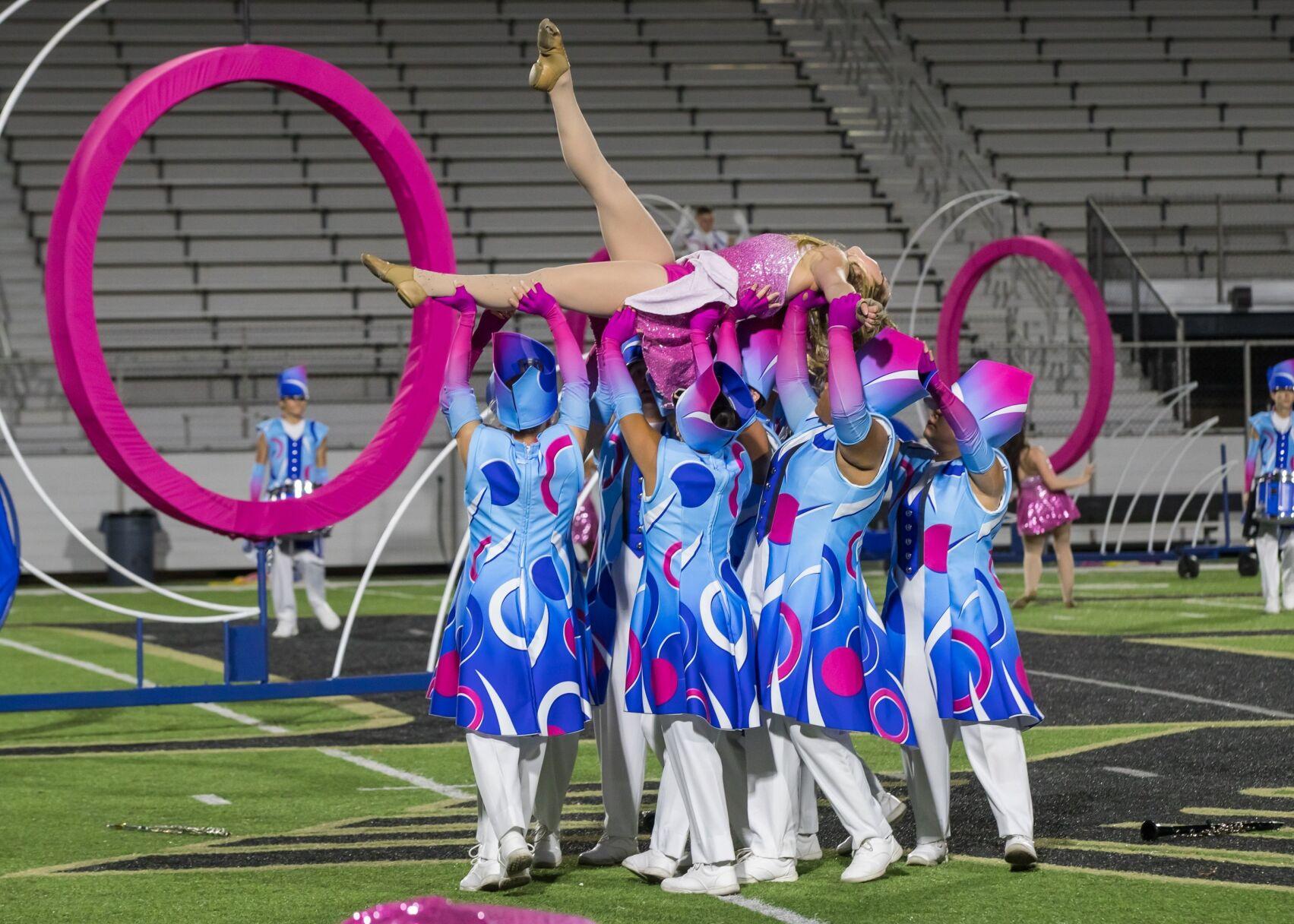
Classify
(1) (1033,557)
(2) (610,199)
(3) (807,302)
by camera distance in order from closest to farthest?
(3) (807,302), (2) (610,199), (1) (1033,557)

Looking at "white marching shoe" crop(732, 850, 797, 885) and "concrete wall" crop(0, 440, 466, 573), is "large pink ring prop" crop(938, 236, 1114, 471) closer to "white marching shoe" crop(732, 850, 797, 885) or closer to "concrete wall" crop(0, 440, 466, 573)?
"concrete wall" crop(0, 440, 466, 573)

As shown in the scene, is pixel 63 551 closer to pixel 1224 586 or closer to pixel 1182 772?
pixel 1224 586

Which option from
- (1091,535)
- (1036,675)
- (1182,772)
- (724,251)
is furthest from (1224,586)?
(724,251)

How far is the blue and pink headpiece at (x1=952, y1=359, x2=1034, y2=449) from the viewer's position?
499 centimetres

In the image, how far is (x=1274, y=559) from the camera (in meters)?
12.5

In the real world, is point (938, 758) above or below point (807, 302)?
below

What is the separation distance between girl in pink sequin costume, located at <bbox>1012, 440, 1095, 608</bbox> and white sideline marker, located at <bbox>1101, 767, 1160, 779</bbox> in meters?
6.75

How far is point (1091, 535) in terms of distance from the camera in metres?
18.5

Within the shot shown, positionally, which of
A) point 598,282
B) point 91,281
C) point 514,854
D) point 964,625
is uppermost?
point 91,281

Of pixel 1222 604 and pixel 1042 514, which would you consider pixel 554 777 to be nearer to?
pixel 1042 514

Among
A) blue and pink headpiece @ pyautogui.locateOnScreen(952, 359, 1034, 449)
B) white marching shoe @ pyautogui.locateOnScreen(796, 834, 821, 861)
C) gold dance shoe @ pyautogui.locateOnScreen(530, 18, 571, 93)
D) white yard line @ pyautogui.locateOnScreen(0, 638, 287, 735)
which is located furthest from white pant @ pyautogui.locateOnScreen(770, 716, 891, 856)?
white yard line @ pyautogui.locateOnScreen(0, 638, 287, 735)

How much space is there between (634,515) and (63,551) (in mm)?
13868

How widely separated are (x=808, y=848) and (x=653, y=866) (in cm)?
58

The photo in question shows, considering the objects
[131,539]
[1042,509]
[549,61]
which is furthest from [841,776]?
[131,539]
